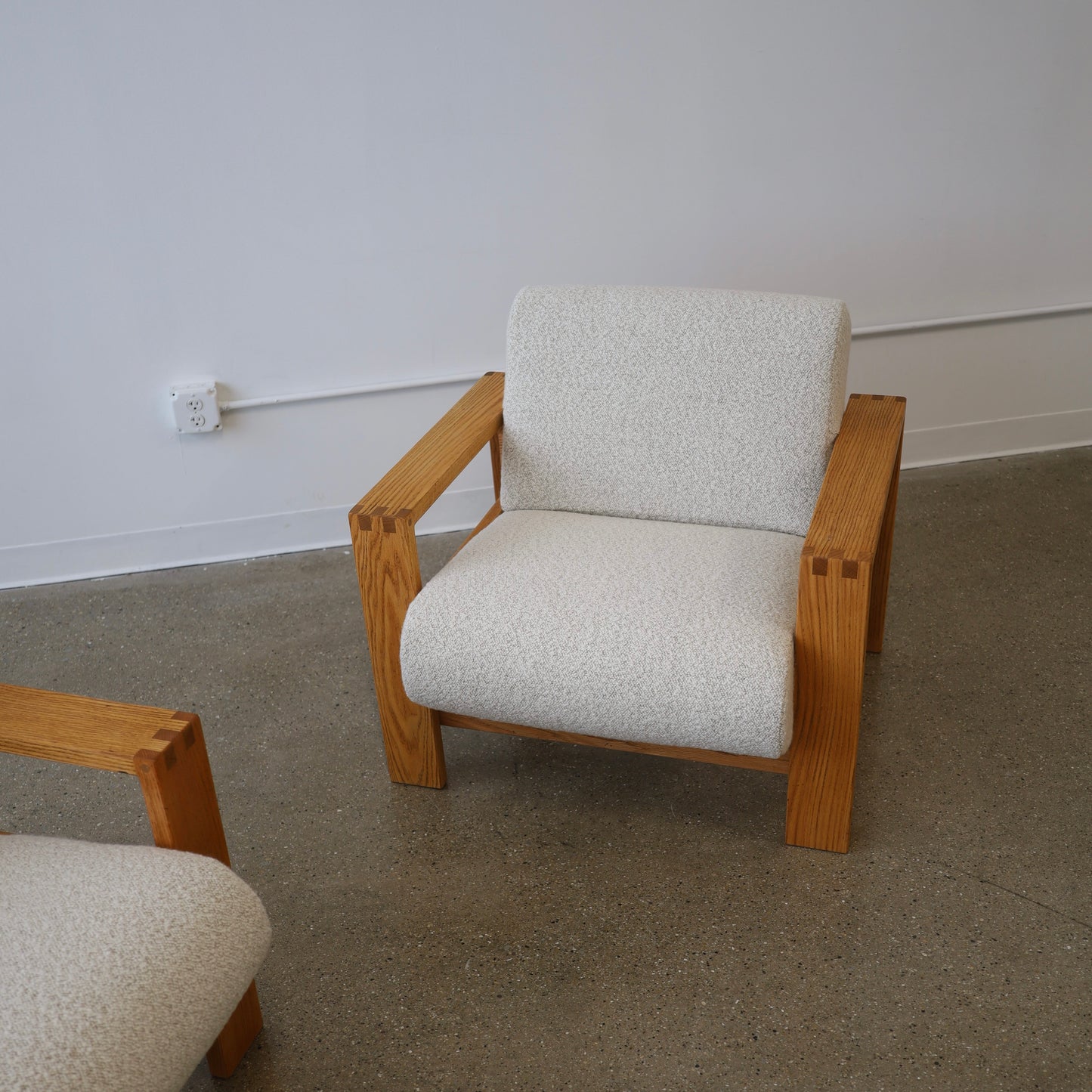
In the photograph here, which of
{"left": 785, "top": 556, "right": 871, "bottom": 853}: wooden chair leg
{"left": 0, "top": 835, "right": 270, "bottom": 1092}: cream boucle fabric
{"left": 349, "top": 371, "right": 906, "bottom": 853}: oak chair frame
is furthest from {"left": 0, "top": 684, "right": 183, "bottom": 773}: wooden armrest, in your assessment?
{"left": 785, "top": 556, "right": 871, "bottom": 853}: wooden chair leg

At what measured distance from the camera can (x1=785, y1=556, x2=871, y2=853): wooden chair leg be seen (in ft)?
4.81

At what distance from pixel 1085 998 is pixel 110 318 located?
2182 millimetres

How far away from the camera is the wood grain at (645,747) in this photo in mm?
1597

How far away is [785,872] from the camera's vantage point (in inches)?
64.1

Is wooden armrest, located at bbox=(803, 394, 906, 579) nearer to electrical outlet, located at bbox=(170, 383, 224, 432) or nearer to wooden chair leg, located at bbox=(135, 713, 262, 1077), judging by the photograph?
wooden chair leg, located at bbox=(135, 713, 262, 1077)

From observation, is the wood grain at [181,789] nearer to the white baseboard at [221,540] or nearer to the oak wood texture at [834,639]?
the oak wood texture at [834,639]

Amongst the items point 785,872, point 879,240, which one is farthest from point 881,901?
point 879,240

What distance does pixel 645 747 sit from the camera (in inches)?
63.9

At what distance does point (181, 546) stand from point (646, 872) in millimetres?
1474

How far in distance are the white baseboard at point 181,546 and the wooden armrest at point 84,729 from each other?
131 centimetres

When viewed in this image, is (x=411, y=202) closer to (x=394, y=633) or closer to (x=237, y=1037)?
(x=394, y=633)

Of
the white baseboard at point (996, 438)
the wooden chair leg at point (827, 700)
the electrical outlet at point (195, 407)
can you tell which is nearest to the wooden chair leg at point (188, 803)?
the wooden chair leg at point (827, 700)

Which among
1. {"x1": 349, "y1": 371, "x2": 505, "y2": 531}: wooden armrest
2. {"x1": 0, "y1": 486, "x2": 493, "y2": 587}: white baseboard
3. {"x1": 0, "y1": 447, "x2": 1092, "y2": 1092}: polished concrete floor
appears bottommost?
{"x1": 0, "y1": 447, "x2": 1092, "y2": 1092}: polished concrete floor

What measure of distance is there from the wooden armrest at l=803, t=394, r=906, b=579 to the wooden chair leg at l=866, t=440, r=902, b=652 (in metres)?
0.08
